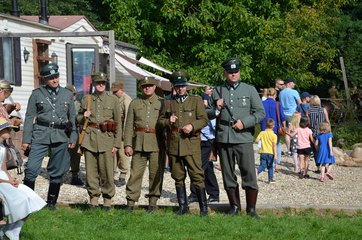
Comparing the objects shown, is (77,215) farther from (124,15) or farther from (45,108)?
(124,15)

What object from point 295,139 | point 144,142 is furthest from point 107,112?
point 295,139

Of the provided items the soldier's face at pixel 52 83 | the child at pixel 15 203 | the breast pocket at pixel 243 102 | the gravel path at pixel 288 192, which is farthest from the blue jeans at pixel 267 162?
the child at pixel 15 203

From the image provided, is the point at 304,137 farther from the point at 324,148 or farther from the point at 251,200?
the point at 251,200

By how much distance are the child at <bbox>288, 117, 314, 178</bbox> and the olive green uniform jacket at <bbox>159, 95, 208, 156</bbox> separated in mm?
5557

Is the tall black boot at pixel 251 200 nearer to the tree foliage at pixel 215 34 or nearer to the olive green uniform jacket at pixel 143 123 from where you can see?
the olive green uniform jacket at pixel 143 123

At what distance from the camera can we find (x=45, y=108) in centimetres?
1055

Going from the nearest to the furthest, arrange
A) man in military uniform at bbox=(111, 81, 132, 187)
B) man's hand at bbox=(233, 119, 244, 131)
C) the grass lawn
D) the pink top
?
the grass lawn
man's hand at bbox=(233, 119, 244, 131)
man in military uniform at bbox=(111, 81, 132, 187)
the pink top

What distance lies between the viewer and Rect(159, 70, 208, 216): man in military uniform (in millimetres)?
10305

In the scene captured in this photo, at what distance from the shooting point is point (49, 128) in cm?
1056

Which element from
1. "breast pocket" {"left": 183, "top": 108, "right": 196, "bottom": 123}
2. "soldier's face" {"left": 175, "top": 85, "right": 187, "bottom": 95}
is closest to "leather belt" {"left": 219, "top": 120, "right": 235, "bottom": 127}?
"breast pocket" {"left": 183, "top": 108, "right": 196, "bottom": 123}

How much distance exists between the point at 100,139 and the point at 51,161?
2.30 ft

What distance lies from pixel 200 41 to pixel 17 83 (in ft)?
48.1

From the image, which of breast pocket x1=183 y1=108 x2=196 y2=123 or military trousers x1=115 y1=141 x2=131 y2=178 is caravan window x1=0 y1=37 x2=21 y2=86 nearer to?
military trousers x1=115 y1=141 x2=131 y2=178

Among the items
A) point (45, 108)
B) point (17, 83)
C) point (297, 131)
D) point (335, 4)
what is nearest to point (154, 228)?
point (45, 108)
